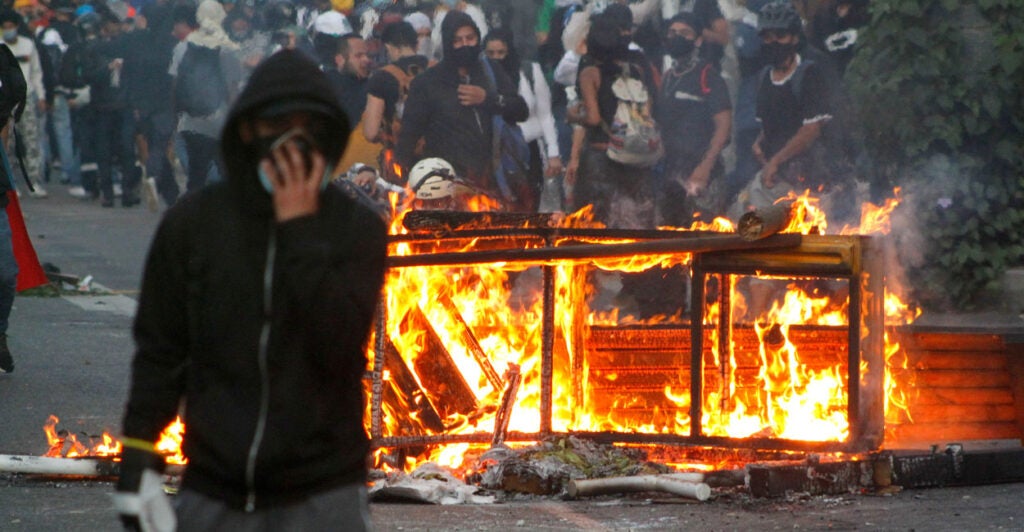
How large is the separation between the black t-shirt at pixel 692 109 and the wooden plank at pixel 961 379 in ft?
16.9

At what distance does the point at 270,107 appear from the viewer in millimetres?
3424

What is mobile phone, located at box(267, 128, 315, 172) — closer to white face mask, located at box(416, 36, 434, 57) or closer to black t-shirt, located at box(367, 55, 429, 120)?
black t-shirt, located at box(367, 55, 429, 120)

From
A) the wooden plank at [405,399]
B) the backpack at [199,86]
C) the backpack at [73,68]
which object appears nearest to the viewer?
the wooden plank at [405,399]

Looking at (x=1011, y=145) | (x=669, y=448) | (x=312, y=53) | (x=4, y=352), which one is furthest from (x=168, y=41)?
(x=669, y=448)

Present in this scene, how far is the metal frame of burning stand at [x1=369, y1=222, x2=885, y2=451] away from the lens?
6.84m

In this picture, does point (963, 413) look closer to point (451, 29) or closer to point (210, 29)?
point (451, 29)

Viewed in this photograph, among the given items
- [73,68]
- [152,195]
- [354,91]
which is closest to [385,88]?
[354,91]

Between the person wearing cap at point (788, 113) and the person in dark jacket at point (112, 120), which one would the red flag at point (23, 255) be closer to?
the person wearing cap at point (788, 113)

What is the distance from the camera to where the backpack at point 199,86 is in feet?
52.2

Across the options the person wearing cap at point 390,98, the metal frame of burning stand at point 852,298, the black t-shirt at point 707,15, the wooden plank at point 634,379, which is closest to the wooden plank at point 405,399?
the wooden plank at point 634,379

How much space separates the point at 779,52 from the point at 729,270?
546 cm

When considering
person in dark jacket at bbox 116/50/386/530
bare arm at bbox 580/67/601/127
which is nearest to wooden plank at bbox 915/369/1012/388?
person in dark jacket at bbox 116/50/386/530

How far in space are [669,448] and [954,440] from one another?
52.3 inches

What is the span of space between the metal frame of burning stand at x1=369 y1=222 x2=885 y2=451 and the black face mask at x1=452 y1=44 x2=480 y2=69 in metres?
5.30
